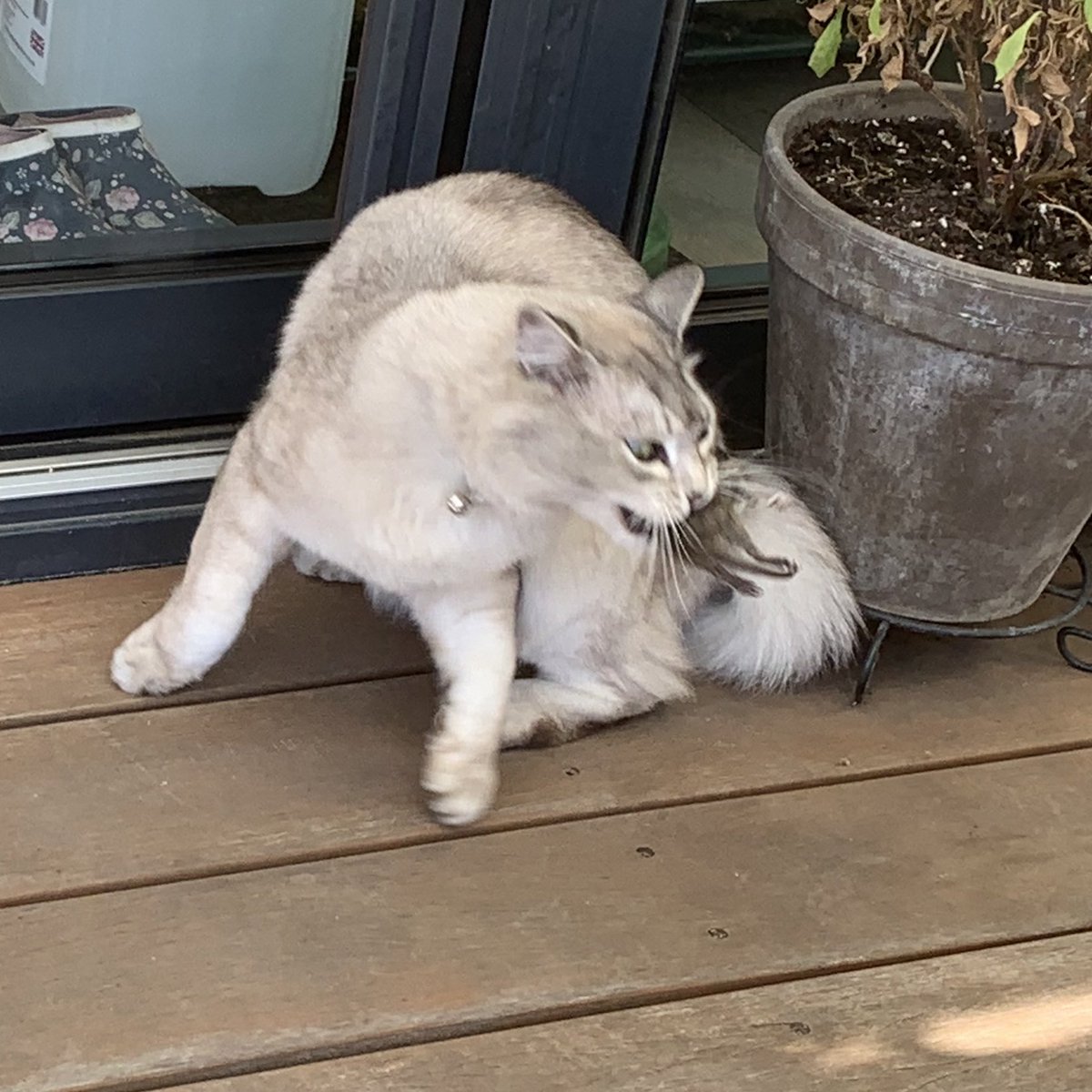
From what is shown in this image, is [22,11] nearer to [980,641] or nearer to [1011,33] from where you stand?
[1011,33]

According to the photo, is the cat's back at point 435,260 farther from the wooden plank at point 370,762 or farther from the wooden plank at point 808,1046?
the wooden plank at point 808,1046

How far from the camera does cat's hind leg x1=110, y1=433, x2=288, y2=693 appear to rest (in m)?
1.36

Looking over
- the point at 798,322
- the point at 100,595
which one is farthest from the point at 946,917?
the point at 100,595

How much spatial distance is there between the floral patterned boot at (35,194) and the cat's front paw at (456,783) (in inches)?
27.0

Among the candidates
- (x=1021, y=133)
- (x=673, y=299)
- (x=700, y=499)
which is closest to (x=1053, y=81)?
(x=1021, y=133)

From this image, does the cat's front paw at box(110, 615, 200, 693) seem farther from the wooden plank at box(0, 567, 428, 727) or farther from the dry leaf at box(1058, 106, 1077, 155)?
the dry leaf at box(1058, 106, 1077, 155)

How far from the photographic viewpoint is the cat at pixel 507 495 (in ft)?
3.76

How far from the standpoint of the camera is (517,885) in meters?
1.30

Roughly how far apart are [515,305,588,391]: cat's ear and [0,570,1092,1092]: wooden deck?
444 millimetres

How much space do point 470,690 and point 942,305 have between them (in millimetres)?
521

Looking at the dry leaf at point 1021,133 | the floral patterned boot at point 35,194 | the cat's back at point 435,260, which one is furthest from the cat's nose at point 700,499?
the floral patterned boot at point 35,194

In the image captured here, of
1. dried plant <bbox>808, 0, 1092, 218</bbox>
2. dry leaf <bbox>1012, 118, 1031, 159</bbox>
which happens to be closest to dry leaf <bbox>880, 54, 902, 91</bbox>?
dried plant <bbox>808, 0, 1092, 218</bbox>

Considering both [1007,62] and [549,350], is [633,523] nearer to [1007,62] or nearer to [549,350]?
[549,350]

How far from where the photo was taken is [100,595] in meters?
1.59
